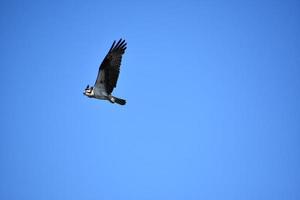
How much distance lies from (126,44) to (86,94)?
3.30 m

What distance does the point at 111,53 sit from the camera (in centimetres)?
3794

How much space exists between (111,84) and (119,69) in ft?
2.83

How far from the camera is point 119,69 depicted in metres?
37.8

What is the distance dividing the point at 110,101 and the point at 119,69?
72.6 inches

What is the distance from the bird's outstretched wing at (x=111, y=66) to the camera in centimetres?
3781

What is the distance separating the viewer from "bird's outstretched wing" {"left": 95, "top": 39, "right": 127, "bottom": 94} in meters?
37.8

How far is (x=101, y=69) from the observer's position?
3775 centimetres

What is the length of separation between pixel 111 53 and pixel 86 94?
8.45 feet

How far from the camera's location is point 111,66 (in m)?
37.8

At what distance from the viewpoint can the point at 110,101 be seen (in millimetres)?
38750

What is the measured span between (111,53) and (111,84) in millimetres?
1497

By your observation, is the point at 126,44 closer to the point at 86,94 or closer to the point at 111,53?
the point at 111,53

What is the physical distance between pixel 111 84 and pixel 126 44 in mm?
2060

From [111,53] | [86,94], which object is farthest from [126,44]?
[86,94]
